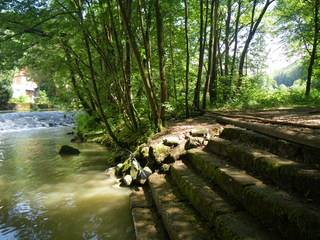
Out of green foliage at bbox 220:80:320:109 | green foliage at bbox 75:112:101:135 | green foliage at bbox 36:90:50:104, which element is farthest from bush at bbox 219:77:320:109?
green foliage at bbox 36:90:50:104

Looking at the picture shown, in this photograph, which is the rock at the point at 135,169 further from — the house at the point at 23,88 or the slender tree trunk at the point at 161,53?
the house at the point at 23,88

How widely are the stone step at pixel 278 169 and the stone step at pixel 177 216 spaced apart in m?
0.83

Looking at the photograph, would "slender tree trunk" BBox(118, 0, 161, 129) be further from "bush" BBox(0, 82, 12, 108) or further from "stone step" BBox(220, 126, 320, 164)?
"bush" BBox(0, 82, 12, 108)

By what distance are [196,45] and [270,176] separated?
11.3 metres

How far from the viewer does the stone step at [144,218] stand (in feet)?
12.2

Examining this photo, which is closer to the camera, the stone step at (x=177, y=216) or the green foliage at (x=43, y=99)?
the stone step at (x=177, y=216)

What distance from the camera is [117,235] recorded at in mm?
4000

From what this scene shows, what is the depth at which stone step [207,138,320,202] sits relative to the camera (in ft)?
9.45

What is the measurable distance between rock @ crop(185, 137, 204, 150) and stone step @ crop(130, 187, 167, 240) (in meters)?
1.10

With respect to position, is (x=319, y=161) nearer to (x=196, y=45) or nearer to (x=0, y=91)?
(x=196, y=45)

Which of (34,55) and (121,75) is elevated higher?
(34,55)

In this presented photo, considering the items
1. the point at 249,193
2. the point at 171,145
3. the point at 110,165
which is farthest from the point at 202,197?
the point at 110,165

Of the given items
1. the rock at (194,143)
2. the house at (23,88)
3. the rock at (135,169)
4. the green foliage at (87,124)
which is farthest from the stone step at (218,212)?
the house at (23,88)

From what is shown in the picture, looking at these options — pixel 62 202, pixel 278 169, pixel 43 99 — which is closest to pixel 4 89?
pixel 43 99
